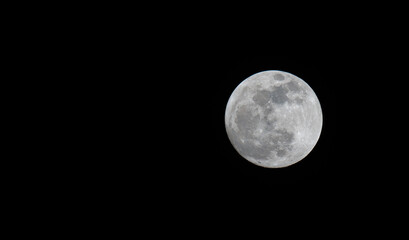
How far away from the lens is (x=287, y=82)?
505cm

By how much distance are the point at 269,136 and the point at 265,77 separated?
0.83 meters

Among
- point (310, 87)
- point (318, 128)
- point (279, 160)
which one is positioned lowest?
point (279, 160)

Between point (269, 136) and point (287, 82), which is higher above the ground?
point (287, 82)

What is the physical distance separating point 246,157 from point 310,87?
1323 mm

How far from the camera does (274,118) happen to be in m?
4.79

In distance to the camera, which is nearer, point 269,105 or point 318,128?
point 269,105

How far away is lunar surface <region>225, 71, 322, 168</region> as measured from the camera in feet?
15.8

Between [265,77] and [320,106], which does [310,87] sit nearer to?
[320,106]

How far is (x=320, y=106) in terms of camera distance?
208 inches

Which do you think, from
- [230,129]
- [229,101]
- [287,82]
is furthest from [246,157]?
[287,82]

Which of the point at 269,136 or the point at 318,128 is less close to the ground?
the point at 318,128

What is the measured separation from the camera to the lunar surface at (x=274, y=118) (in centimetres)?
483

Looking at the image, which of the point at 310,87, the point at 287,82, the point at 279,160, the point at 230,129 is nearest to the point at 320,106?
the point at 310,87

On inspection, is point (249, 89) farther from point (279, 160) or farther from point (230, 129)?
point (279, 160)
